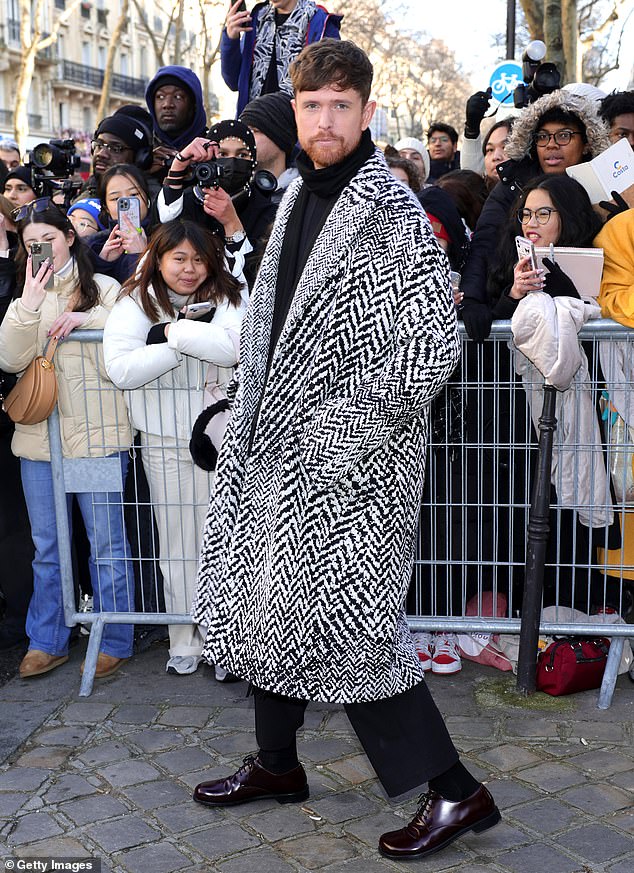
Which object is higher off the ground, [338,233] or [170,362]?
[338,233]

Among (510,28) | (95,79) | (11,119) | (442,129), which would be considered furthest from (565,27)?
(95,79)

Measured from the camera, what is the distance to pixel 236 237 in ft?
16.7

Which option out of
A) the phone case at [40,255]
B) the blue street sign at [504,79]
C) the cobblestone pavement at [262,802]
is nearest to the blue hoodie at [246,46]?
the phone case at [40,255]

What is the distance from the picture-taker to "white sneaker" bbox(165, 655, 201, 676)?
5008 millimetres

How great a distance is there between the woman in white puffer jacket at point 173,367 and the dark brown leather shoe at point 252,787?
4.17 feet

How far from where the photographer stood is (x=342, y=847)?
138 inches

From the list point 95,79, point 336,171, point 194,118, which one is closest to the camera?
point 336,171

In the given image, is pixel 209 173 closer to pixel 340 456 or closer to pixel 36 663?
pixel 340 456

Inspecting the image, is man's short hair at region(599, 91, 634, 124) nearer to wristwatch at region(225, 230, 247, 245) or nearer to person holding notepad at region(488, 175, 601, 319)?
person holding notepad at region(488, 175, 601, 319)

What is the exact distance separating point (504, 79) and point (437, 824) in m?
7.03

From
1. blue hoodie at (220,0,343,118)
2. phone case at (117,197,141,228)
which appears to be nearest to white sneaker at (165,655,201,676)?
phone case at (117,197,141,228)

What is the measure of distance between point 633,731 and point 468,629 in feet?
2.62

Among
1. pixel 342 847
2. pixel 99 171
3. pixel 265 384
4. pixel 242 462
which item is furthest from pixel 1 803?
pixel 99 171

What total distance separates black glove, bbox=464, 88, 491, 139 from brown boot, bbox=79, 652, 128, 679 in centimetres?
423
